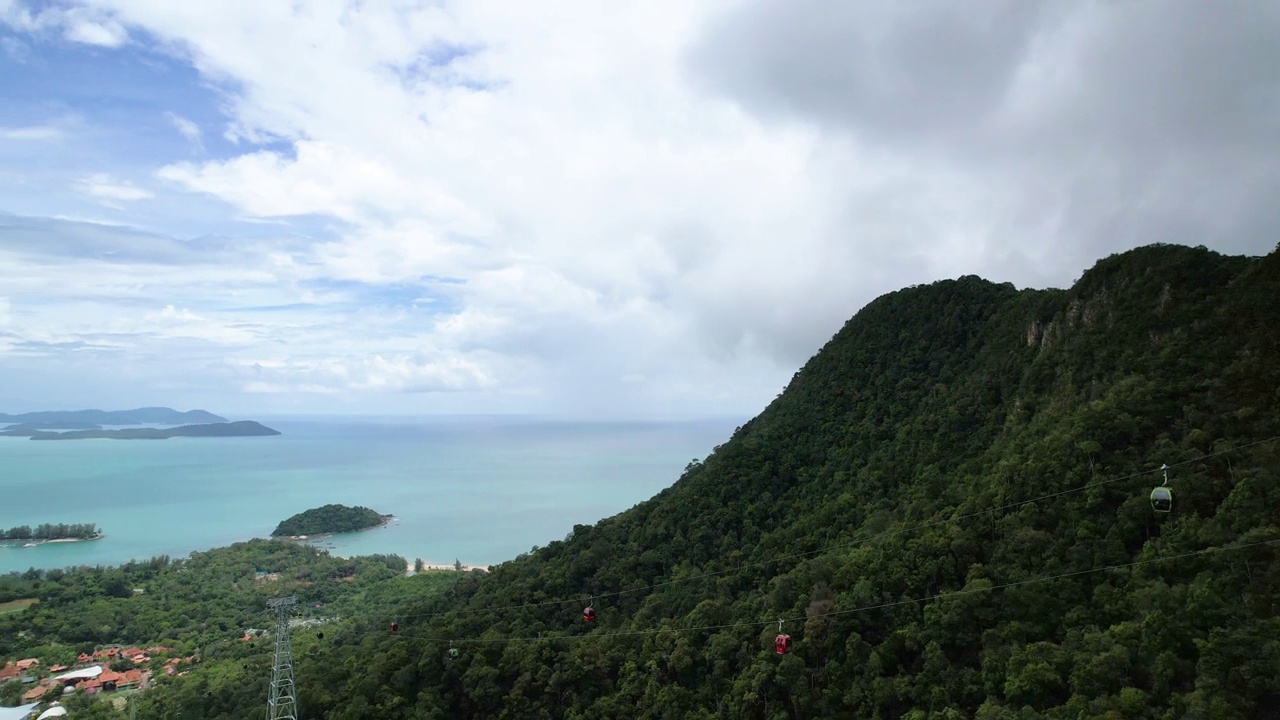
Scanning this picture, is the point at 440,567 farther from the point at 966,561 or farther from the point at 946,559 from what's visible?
the point at 966,561

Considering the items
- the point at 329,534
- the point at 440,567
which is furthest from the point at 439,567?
the point at 329,534

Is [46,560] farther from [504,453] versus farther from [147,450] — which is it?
Result: [147,450]

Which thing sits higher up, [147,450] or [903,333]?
[903,333]

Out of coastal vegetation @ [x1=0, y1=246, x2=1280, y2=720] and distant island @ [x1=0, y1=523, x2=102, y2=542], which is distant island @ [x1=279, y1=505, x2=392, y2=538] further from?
coastal vegetation @ [x1=0, y1=246, x2=1280, y2=720]

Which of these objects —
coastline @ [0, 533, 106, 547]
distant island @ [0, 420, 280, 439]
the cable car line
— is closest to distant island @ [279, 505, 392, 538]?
coastline @ [0, 533, 106, 547]

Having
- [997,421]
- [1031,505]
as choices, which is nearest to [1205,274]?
[997,421]

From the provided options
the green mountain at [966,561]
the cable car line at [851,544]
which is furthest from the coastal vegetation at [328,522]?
the cable car line at [851,544]
